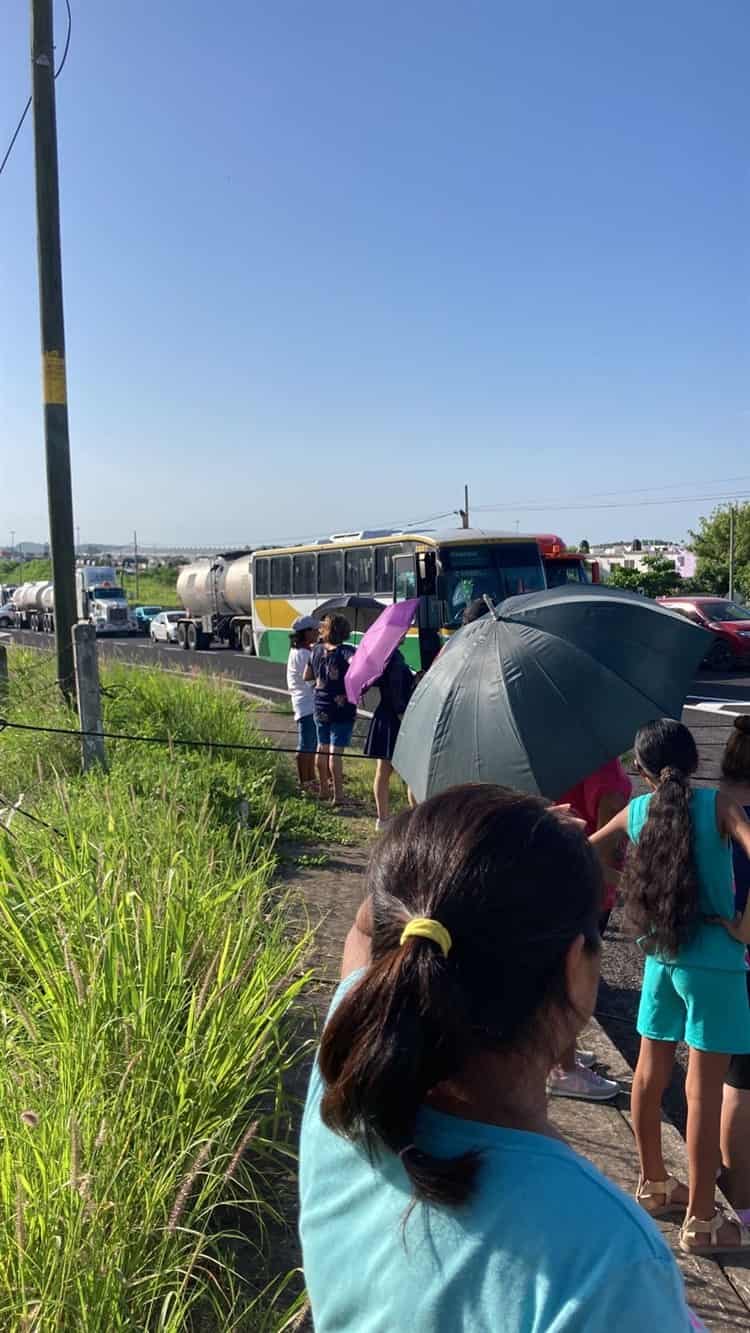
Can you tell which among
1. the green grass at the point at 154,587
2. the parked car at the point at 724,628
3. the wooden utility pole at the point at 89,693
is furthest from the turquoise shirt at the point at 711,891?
the green grass at the point at 154,587

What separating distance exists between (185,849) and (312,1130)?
3521 mm

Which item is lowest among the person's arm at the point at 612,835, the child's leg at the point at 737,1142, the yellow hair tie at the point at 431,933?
the child's leg at the point at 737,1142

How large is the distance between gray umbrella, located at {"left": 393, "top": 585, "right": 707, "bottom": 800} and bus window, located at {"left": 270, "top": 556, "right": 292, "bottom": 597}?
20.2 m

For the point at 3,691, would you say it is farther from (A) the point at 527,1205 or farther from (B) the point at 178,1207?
(A) the point at 527,1205

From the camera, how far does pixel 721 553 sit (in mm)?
52000

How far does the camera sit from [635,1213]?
1016 millimetres

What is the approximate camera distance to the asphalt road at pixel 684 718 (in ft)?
16.2

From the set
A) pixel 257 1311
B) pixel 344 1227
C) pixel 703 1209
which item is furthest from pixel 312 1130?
pixel 703 1209

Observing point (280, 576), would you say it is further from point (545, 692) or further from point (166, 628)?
point (545, 692)

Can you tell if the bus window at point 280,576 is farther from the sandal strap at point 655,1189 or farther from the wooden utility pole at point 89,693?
the sandal strap at point 655,1189

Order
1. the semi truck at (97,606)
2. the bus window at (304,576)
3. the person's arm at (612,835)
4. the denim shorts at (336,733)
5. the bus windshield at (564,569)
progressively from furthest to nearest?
the semi truck at (97,606), the bus window at (304,576), the bus windshield at (564,569), the denim shorts at (336,733), the person's arm at (612,835)

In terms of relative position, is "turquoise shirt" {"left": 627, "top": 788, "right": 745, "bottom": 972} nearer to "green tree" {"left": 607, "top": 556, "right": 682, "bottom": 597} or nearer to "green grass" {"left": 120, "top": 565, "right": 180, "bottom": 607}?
"green tree" {"left": 607, "top": 556, "right": 682, "bottom": 597}

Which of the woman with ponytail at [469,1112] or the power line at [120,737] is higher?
the woman with ponytail at [469,1112]

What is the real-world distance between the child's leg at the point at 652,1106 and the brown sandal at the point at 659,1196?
0.02m
